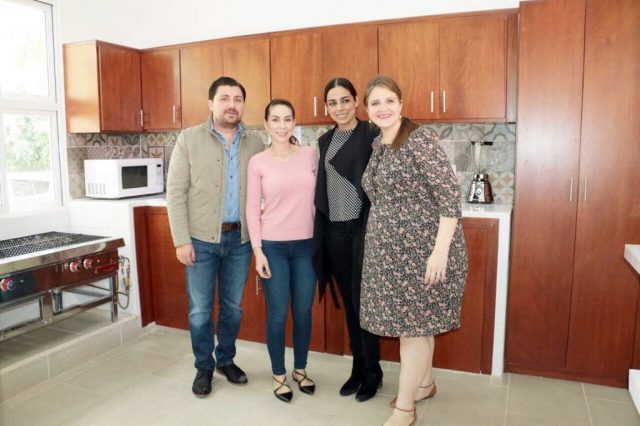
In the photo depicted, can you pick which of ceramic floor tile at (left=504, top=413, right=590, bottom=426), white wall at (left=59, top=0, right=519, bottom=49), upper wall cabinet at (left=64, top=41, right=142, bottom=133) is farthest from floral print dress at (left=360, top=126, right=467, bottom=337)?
upper wall cabinet at (left=64, top=41, right=142, bottom=133)

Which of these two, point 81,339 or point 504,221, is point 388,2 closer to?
point 504,221

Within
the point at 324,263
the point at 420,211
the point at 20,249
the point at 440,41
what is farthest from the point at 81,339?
the point at 440,41

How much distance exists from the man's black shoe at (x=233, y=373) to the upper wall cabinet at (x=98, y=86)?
1775mm

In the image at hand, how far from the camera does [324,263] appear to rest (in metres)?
2.29

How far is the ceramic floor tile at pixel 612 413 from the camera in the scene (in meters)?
2.21

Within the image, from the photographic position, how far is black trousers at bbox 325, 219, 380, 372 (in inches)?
85.6

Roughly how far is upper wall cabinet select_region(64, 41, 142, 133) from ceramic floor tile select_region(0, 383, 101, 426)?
65.0 inches

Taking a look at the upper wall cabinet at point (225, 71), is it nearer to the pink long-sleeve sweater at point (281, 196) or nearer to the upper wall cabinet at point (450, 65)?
the upper wall cabinet at point (450, 65)

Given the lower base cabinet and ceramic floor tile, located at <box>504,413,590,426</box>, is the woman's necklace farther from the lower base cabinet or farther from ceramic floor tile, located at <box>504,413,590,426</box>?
ceramic floor tile, located at <box>504,413,590,426</box>

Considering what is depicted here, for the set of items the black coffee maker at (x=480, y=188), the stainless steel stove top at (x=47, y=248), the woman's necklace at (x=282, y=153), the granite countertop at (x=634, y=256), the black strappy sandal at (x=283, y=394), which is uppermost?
the woman's necklace at (x=282, y=153)

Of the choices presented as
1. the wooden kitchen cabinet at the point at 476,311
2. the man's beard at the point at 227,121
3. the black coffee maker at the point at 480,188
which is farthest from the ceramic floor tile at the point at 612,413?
the man's beard at the point at 227,121

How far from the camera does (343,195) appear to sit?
216 centimetres

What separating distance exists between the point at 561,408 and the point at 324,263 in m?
1.25

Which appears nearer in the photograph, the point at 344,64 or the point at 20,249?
the point at 20,249
